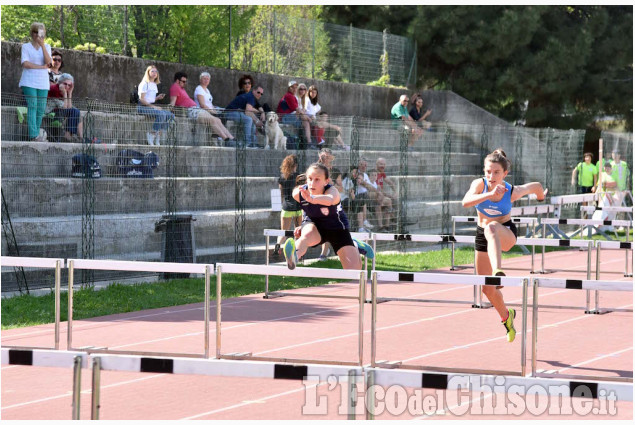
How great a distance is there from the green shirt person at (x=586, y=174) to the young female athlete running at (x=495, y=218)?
17.2m

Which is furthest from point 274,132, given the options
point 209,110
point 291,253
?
point 291,253

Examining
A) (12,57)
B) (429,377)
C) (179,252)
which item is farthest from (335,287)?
(429,377)

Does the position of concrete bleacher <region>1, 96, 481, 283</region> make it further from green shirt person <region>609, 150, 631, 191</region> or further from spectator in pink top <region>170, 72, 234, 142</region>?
green shirt person <region>609, 150, 631, 191</region>

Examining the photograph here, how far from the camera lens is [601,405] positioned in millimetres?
7711

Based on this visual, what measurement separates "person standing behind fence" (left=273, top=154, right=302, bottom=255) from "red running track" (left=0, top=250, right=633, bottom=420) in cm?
206

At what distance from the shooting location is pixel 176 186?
17.2 meters

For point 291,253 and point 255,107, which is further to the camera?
point 255,107

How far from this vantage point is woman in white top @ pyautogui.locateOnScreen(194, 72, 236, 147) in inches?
740

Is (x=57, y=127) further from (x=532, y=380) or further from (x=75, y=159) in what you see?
(x=532, y=380)

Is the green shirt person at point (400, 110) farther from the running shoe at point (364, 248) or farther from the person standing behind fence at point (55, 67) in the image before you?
the running shoe at point (364, 248)

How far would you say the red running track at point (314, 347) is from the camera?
7543mm

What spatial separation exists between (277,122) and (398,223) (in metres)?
3.24

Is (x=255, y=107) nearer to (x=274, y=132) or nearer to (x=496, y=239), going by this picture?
(x=274, y=132)

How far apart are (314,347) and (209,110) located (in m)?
8.92
